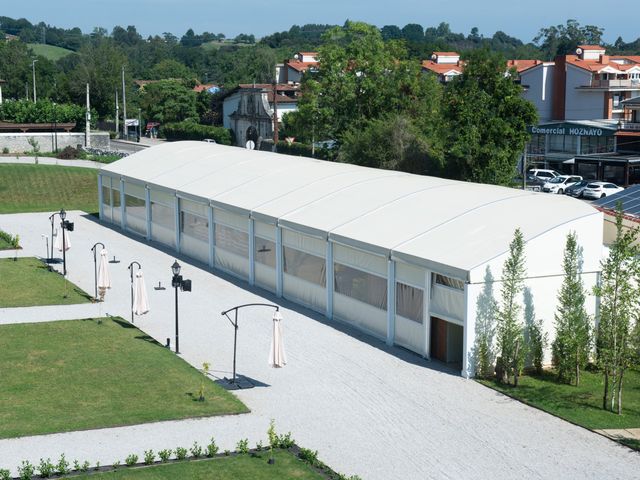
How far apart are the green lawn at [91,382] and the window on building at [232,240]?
24.5ft

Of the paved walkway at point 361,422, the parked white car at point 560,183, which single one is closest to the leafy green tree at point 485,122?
the parked white car at point 560,183

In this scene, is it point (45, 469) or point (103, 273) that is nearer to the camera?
point (45, 469)

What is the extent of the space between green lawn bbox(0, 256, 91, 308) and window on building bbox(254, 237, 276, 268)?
5.92 m

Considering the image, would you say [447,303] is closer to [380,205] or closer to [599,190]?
[380,205]

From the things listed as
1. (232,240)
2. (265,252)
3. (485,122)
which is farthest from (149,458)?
(485,122)

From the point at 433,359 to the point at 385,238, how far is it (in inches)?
151

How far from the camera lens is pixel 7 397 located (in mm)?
22219

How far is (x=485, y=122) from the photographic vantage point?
165 ft

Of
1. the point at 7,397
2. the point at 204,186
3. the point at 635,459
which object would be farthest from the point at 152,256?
the point at 635,459

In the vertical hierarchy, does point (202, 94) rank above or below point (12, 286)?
above

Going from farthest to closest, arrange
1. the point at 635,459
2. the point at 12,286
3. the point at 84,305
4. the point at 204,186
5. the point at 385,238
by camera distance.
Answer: the point at 204,186 → the point at 12,286 → the point at 84,305 → the point at 385,238 → the point at 635,459

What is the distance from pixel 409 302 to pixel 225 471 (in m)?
9.73

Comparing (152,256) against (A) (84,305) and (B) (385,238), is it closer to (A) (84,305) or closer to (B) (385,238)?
(A) (84,305)

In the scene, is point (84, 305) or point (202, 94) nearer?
point (84, 305)
